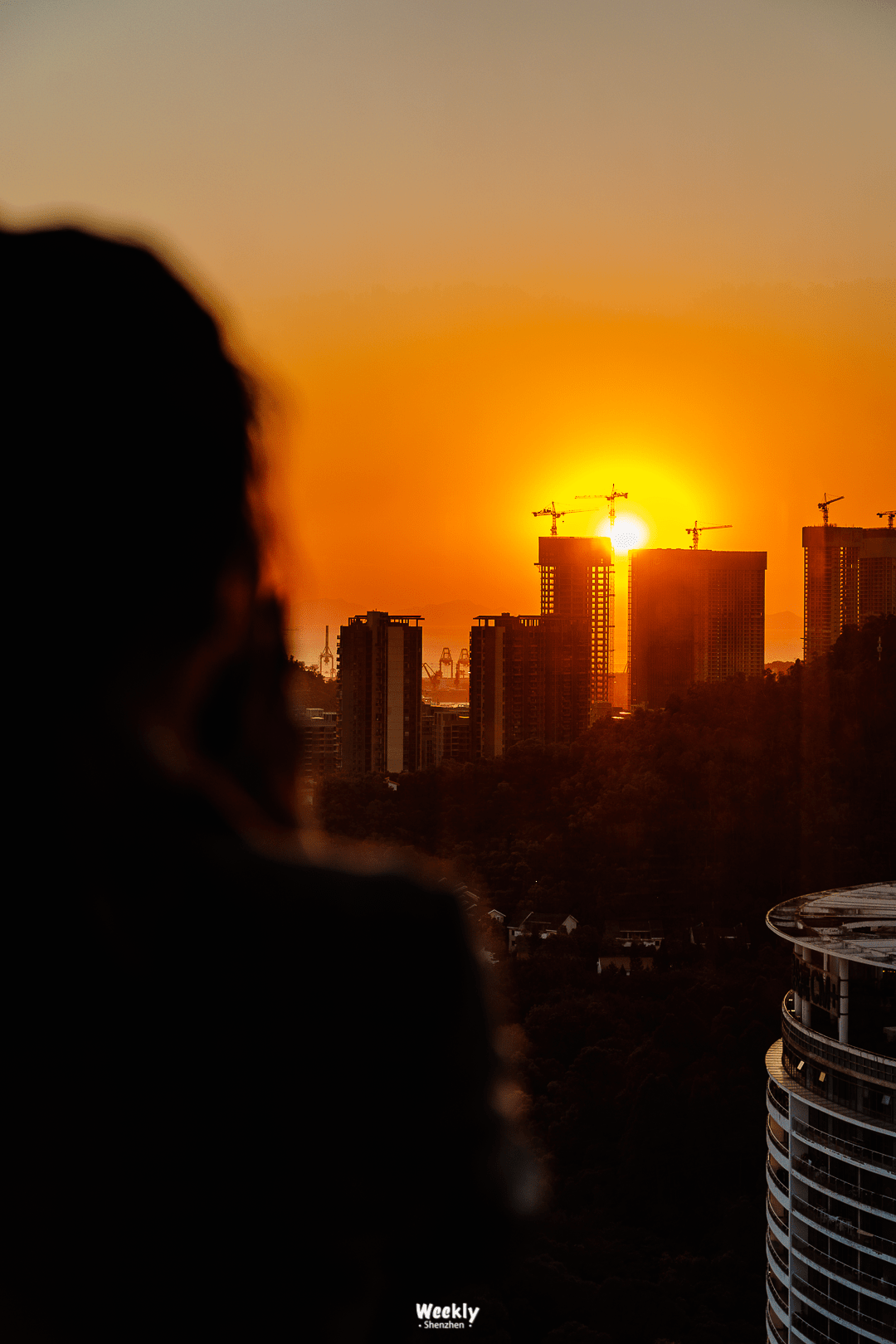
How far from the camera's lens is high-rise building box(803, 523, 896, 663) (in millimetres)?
13711

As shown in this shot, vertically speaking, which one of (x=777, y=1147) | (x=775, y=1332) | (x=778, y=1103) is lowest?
(x=775, y=1332)

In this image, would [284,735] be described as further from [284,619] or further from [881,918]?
[881,918]

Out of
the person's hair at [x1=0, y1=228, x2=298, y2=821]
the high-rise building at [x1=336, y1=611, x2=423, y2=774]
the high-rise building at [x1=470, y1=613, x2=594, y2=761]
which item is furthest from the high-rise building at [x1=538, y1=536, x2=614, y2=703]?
the person's hair at [x1=0, y1=228, x2=298, y2=821]

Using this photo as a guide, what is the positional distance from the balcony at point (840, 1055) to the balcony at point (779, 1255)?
0.67 metres

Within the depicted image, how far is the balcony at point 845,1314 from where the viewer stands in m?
3.53

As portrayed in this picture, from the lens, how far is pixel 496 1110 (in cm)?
24

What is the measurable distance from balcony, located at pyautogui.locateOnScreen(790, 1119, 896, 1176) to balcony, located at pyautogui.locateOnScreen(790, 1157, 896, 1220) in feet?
0.22

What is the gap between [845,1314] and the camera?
3684 millimetres

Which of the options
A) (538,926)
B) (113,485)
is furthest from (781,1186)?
(113,485)

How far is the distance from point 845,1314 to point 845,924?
1336 millimetres

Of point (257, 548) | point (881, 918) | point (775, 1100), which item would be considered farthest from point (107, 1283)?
point (881, 918)

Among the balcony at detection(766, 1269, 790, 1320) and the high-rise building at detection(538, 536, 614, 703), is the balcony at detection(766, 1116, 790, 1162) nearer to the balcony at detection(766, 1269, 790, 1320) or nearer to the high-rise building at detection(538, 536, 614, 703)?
the balcony at detection(766, 1269, 790, 1320)

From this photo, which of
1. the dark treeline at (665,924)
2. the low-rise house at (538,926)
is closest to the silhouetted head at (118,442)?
the dark treeline at (665,924)

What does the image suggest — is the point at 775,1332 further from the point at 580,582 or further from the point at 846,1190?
the point at 580,582
